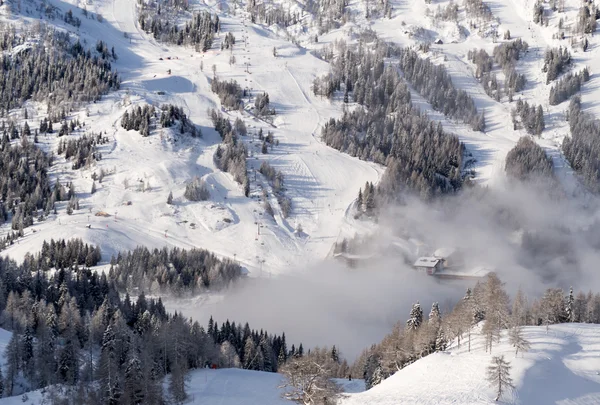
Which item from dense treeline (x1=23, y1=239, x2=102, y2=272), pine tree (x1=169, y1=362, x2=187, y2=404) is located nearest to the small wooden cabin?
dense treeline (x1=23, y1=239, x2=102, y2=272)

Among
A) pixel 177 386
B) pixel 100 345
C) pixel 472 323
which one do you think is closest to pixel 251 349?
pixel 100 345

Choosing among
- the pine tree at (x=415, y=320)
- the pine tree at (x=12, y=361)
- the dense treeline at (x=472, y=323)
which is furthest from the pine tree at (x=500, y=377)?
the pine tree at (x=12, y=361)

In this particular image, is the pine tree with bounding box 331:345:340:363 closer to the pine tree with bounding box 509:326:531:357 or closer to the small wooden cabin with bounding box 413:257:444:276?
the pine tree with bounding box 509:326:531:357

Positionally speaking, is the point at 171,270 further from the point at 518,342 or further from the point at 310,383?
the point at 518,342

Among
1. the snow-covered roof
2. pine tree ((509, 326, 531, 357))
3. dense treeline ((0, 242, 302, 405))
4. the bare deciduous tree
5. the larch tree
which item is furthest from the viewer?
the snow-covered roof

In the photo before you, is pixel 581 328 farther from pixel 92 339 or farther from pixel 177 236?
pixel 177 236

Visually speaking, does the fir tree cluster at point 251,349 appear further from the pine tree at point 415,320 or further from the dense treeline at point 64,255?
the dense treeline at point 64,255
